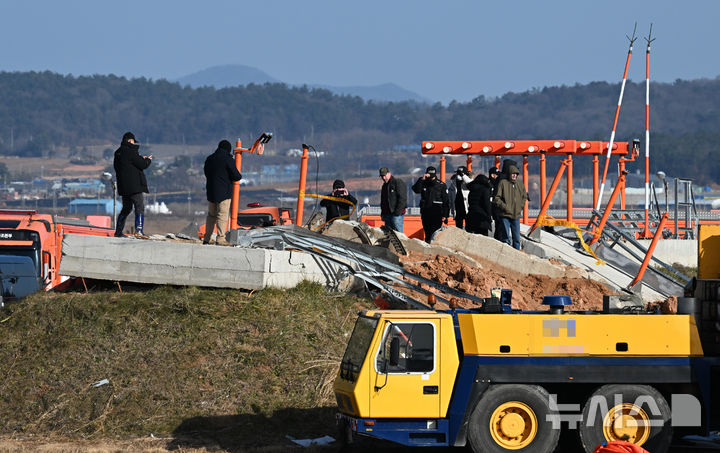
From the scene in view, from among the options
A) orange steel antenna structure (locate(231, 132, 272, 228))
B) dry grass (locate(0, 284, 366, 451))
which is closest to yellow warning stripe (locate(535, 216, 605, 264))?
orange steel antenna structure (locate(231, 132, 272, 228))

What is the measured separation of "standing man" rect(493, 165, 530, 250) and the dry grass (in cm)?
479

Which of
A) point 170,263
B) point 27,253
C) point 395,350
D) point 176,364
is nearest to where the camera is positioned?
point 395,350

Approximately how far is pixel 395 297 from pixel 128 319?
389 centimetres

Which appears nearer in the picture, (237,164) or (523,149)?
(237,164)

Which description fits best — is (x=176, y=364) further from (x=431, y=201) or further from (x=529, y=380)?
(x=431, y=201)

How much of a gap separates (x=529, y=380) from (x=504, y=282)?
6.66m

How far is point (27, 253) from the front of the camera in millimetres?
25016

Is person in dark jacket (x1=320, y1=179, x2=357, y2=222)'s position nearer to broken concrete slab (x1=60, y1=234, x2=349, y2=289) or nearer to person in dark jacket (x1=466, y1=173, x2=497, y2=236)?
person in dark jacket (x1=466, y1=173, x2=497, y2=236)

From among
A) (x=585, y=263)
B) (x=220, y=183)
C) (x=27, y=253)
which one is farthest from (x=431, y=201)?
(x=27, y=253)

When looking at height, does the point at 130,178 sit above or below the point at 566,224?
above

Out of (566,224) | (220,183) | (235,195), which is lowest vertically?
(566,224)

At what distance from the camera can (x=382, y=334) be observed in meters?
12.6

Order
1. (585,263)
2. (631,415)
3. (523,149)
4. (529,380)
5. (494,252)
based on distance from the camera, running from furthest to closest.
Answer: (523,149), (585,263), (494,252), (631,415), (529,380)

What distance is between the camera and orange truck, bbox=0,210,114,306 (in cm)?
2425
